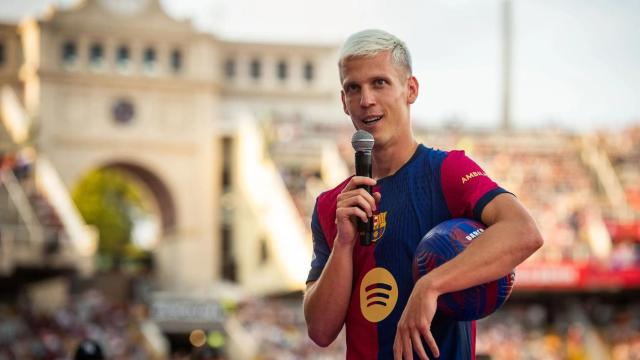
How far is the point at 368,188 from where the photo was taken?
2.86 meters

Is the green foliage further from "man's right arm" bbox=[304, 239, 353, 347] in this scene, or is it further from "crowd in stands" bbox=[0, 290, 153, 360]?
"man's right arm" bbox=[304, 239, 353, 347]

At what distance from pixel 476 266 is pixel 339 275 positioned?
51cm

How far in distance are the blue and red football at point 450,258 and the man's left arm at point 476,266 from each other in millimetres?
44

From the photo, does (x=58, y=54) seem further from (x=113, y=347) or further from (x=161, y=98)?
(x=113, y=347)

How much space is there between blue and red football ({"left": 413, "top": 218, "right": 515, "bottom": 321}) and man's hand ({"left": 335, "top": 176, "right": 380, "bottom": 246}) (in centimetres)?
19

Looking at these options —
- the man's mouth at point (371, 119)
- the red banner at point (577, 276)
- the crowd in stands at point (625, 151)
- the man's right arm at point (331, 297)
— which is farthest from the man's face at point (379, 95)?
the crowd in stands at point (625, 151)

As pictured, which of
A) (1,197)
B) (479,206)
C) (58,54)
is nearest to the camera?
(479,206)

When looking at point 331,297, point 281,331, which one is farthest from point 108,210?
point 331,297

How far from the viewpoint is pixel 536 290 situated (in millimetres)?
29906

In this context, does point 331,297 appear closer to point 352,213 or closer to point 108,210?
point 352,213

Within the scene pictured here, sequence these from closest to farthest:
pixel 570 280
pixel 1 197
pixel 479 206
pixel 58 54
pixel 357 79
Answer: pixel 479 206 → pixel 357 79 → pixel 570 280 → pixel 1 197 → pixel 58 54

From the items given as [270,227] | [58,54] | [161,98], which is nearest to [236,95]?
[161,98]

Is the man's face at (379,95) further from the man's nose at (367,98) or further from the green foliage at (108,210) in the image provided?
the green foliage at (108,210)

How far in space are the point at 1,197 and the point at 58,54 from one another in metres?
12.5
